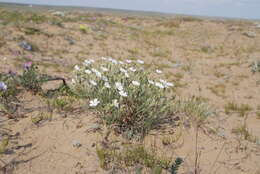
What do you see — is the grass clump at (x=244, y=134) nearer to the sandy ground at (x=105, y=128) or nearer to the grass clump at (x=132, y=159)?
the sandy ground at (x=105, y=128)

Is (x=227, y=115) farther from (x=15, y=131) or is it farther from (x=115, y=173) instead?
(x=15, y=131)

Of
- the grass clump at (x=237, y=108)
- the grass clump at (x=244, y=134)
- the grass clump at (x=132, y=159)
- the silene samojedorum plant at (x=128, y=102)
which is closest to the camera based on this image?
the grass clump at (x=132, y=159)

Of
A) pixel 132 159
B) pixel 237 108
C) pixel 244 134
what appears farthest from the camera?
pixel 237 108

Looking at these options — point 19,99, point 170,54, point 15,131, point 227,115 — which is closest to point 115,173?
point 15,131

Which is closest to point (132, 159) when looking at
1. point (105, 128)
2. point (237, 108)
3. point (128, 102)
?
point (105, 128)

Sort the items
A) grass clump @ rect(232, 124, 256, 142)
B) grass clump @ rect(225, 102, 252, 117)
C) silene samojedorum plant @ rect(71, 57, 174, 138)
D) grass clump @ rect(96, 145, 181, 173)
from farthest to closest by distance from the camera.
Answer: grass clump @ rect(225, 102, 252, 117), grass clump @ rect(232, 124, 256, 142), silene samojedorum plant @ rect(71, 57, 174, 138), grass clump @ rect(96, 145, 181, 173)

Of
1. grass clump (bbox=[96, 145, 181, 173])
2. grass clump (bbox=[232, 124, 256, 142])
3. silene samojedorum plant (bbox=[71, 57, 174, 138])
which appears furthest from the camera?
grass clump (bbox=[232, 124, 256, 142])

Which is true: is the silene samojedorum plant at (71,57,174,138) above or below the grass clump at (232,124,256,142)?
above

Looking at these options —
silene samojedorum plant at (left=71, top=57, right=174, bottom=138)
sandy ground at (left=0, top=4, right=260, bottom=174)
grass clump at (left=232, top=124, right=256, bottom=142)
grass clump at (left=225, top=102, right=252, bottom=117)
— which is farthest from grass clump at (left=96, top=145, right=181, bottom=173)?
grass clump at (left=225, top=102, right=252, bottom=117)

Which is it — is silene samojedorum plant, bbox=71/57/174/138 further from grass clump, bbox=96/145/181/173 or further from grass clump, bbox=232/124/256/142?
grass clump, bbox=232/124/256/142

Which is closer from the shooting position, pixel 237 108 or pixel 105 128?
pixel 105 128

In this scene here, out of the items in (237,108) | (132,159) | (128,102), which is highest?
(128,102)

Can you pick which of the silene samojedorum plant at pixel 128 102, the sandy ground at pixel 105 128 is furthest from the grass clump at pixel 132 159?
the silene samojedorum plant at pixel 128 102

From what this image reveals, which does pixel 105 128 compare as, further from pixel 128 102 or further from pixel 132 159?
pixel 132 159
